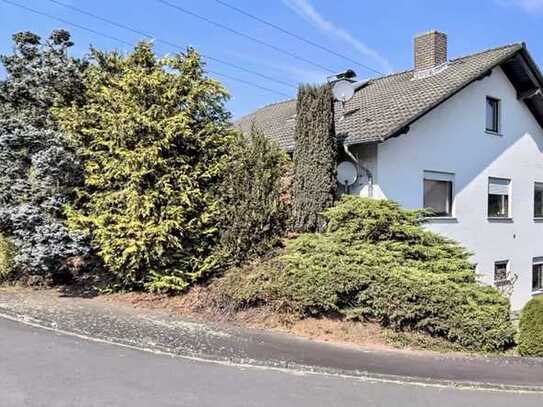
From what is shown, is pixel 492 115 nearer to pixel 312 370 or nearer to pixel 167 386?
pixel 312 370

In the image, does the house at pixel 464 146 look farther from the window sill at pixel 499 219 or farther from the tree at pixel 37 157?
the tree at pixel 37 157

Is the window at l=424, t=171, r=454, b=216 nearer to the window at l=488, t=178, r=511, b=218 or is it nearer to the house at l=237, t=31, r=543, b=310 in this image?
the house at l=237, t=31, r=543, b=310

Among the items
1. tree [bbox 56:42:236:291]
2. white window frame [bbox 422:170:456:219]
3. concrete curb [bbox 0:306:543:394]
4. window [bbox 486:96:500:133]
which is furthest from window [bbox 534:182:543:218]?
concrete curb [bbox 0:306:543:394]

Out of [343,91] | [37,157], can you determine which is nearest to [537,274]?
[343,91]

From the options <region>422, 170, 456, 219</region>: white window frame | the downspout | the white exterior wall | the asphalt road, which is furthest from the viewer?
<region>422, 170, 456, 219</region>: white window frame

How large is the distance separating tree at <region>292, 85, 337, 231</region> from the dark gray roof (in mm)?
1073

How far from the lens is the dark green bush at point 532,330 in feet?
27.5

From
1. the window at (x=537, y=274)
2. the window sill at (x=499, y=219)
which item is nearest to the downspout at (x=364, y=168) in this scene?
the window sill at (x=499, y=219)

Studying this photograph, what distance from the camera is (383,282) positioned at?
888 cm

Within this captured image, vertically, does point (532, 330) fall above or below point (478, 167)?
below

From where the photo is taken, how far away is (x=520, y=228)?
1777 centimetres

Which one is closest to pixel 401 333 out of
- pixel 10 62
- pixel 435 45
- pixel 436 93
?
pixel 436 93

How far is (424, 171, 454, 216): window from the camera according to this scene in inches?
567

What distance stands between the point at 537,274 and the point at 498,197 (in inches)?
162
